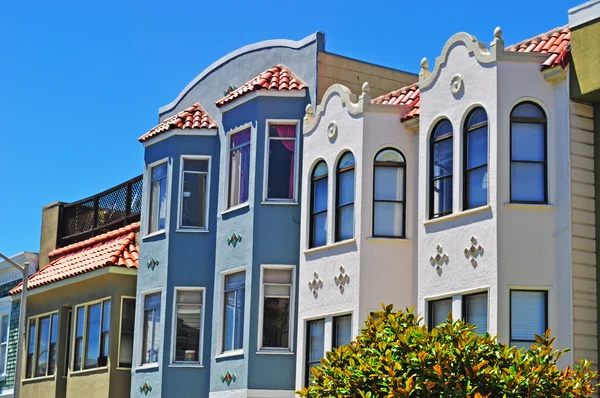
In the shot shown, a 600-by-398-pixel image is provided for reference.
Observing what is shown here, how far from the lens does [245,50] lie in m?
29.6

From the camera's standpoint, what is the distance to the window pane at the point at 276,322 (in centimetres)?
2661

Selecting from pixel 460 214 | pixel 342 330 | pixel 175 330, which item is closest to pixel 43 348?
pixel 175 330

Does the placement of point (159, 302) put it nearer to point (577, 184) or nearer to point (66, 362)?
point (66, 362)

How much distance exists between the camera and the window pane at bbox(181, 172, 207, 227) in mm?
29469

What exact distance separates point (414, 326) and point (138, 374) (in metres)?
12.6

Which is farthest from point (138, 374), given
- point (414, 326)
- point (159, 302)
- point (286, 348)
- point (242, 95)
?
point (414, 326)

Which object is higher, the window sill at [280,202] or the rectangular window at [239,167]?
the rectangular window at [239,167]

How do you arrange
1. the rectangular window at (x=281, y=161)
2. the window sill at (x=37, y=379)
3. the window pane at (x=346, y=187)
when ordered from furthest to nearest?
the window sill at (x=37, y=379) < the rectangular window at (x=281, y=161) < the window pane at (x=346, y=187)

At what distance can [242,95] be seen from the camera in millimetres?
28000

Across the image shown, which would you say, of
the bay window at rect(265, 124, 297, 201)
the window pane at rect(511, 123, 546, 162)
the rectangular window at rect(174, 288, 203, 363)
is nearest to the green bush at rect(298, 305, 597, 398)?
the window pane at rect(511, 123, 546, 162)

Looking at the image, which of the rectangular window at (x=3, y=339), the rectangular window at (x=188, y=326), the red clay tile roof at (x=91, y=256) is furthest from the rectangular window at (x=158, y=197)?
the rectangular window at (x=3, y=339)

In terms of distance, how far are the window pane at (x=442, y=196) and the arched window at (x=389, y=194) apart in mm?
1563

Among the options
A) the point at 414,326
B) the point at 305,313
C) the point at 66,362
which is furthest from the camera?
the point at 66,362

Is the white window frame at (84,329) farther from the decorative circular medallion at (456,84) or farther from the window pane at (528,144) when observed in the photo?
the window pane at (528,144)
